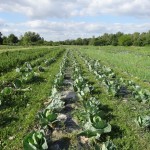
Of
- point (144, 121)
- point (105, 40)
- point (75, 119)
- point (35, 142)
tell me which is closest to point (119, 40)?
point (105, 40)

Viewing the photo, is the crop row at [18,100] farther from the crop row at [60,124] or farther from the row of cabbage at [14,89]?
the crop row at [60,124]

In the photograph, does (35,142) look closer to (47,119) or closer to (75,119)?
(47,119)

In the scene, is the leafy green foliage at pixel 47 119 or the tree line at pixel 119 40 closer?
the leafy green foliage at pixel 47 119

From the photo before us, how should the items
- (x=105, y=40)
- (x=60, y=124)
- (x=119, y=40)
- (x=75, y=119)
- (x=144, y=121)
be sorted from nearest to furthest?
(x=144, y=121)
(x=60, y=124)
(x=75, y=119)
(x=119, y=40)
(x=105, y=40)

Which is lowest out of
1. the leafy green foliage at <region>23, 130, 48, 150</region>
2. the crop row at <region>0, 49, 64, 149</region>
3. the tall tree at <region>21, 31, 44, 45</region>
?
the tall tree at <region>21, 31, 44, 45</region>

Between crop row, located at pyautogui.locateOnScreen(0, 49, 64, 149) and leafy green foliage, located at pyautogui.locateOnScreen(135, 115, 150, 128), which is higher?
leafy green foliage, located at pyautogui.locateOnScreen(135, 115, 150, 128)

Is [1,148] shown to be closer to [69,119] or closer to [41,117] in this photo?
[41,117]

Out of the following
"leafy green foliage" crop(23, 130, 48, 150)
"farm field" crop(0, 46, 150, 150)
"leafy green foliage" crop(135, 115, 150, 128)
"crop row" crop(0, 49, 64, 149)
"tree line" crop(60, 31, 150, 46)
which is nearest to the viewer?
"leafy green foliage" crop(23, 130, 48, 150)

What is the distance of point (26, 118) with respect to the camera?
27.1ft

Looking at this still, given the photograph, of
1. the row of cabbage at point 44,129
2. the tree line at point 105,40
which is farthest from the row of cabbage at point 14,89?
the tree line at point 105,40

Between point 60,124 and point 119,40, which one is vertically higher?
point 60,124

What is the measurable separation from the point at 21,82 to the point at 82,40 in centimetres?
12166

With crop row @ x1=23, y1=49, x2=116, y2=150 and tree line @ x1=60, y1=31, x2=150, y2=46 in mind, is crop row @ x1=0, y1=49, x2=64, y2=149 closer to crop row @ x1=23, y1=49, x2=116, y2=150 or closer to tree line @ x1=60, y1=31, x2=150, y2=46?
crop row @ x1=23, y1=49, x2=116, y2=150

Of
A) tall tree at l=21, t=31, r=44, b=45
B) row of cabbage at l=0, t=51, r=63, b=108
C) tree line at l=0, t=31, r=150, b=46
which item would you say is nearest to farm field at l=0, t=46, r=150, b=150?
row of cabbage at l=0, t=51, r=63, b=108
